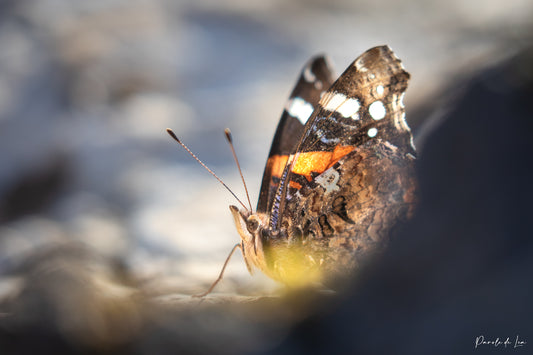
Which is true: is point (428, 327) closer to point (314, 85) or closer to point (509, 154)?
point (509, 154)

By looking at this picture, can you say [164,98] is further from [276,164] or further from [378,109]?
[378,109]

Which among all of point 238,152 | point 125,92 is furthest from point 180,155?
point 125,92

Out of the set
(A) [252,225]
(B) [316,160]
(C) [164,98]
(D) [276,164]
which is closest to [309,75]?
(D) [276,164]

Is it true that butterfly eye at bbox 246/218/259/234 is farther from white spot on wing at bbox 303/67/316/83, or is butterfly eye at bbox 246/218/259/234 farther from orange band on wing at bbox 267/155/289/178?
white spot on wing at bbox 303/67/316/83

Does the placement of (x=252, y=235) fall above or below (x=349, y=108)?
below

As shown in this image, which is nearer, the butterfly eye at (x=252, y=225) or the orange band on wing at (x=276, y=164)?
the butterfly eye at (x=252, y=225)

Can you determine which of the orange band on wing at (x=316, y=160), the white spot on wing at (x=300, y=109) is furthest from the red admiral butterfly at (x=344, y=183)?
the white spot on wing at (x=300, y=109)

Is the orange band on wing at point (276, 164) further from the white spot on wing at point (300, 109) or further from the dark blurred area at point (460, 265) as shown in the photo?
the dark blurred area at point (460, 265)

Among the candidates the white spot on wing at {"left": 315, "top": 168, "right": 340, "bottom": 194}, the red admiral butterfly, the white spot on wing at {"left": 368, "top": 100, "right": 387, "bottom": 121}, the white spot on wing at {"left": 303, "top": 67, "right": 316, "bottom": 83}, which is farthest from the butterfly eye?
the white spot on wing at {"left": 303, "top": 67, "right": 316, "bottom": 83}
